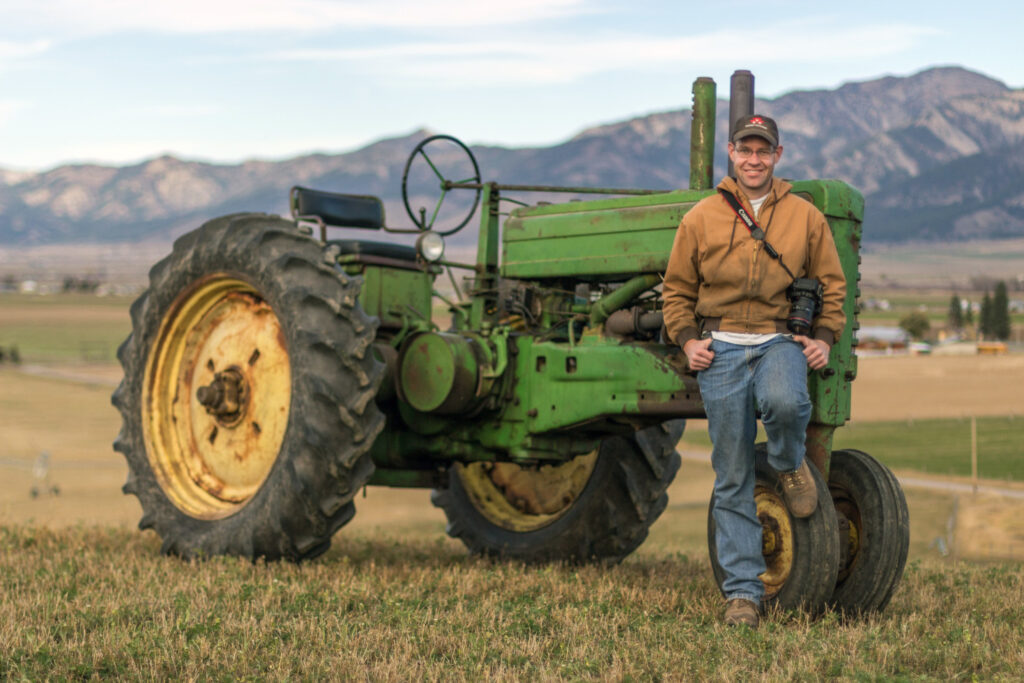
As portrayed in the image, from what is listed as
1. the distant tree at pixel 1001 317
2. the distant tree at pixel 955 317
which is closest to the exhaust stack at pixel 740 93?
the distant tree at pixel 1001 317

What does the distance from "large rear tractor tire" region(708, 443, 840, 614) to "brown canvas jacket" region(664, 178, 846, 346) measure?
655mm

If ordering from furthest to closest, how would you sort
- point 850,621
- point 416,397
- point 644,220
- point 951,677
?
1. point 416,397
2. point 644,220
3. point 850,621
4. point 951,677

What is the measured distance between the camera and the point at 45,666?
375 cm

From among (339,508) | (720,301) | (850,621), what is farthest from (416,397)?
(850,621)

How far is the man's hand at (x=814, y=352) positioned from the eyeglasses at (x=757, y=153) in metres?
0.71

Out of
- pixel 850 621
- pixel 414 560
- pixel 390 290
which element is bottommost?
pixel 414 560

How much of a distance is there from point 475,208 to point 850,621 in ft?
10.8

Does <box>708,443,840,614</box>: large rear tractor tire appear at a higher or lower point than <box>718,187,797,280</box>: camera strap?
lower

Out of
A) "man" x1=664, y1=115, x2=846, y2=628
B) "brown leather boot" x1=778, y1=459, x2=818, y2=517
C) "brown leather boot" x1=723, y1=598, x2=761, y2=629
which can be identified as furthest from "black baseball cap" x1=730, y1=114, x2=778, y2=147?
"brown leather boot" x1=723, y1=598, x2=761, y2=629

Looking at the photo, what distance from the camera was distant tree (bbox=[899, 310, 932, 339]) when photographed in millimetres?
127250

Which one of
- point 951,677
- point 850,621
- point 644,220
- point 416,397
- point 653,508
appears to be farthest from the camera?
point 653,508

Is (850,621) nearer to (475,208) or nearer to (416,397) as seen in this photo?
(416,397)

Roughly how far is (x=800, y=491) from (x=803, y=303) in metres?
0.75

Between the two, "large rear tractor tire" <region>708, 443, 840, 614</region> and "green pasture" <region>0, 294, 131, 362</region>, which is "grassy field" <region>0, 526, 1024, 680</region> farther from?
"green pasture" <region>0, 294, 131, 362</region>
